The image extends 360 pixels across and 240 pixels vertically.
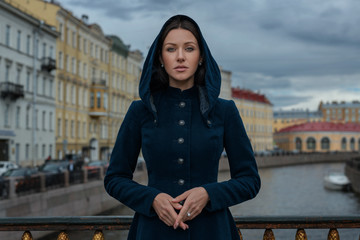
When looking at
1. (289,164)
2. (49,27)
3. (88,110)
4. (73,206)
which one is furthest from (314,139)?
(73,206)

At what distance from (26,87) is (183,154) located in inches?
1447

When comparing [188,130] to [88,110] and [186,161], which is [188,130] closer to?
[186,161]

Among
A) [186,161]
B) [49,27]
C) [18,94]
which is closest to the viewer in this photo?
[186,161]

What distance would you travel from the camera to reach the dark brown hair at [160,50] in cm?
276

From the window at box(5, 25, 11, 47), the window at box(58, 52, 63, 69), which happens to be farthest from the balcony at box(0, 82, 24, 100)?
the window at box(58, 52, 63, 69)

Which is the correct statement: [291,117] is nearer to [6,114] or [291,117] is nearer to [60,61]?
[60,61]

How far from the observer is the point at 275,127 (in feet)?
501

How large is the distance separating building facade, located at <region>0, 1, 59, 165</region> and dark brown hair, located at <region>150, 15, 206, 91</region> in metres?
32.2

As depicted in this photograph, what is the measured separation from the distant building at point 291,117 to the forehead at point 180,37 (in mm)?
150549

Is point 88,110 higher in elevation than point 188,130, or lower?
higher

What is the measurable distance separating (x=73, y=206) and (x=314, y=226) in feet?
62.0

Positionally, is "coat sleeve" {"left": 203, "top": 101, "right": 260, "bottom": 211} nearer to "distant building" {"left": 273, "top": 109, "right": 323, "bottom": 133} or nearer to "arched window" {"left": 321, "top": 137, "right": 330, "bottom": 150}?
"arched window" {"left": 321, "top": 137, "right": 330, "bottom": 150}

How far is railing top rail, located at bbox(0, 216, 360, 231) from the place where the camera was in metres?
3.68

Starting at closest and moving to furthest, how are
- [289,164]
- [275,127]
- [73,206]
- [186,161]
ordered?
[186,161] < [73,206] < [289,164] < [275,127]
